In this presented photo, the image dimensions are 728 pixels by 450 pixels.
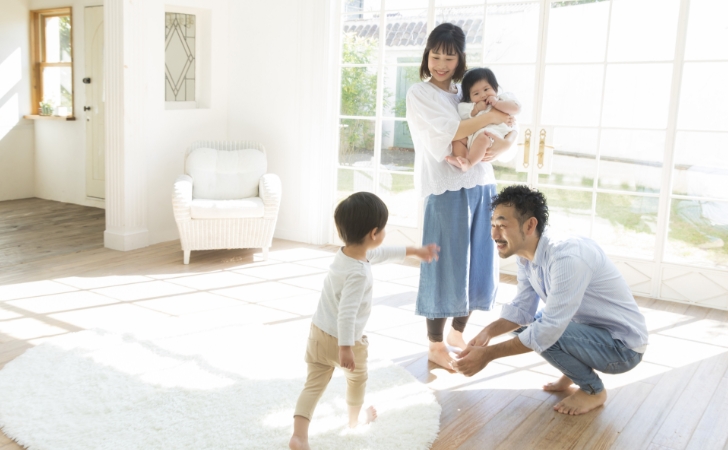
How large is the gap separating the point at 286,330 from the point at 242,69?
3.22m

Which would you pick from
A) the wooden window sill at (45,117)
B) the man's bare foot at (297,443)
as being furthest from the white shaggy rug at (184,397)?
the wooden window sill at (45,117)

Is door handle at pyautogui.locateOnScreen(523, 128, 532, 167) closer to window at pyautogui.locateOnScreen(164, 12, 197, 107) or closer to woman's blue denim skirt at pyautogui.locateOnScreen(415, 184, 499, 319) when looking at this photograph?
woman's blue denim skirt at pyautogui.locateOnScreen(415, 184, 499, 319)

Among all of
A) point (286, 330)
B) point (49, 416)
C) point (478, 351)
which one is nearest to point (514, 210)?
point (478, 351)

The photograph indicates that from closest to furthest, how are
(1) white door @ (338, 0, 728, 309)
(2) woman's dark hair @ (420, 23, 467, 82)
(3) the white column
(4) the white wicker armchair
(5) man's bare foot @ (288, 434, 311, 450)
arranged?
1. (5) man's bare foot @ (288, 434, 311, 450)
2. (2) woman's dark hair @ (420, 23, 467, 82)
3. (1) white door @ (338, 0, 728, 309)
4. (4) the white wicker armchair
5. (3) the white column

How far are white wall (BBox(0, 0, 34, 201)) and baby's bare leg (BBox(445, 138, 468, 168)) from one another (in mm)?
6257

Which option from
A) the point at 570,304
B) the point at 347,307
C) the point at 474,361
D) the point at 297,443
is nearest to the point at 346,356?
the point at 347,307

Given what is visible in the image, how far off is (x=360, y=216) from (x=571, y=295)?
2.93 ft

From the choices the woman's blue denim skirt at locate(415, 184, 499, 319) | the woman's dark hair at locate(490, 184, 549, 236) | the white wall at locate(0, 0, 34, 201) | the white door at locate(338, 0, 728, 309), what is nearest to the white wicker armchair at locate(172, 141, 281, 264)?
the white door at locate(338, 0, 728, 309)

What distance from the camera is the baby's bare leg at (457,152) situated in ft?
9.92

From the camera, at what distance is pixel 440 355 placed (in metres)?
3.27

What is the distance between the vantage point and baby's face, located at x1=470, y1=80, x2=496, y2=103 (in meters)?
3.03

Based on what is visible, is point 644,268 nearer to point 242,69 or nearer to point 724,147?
point 724,147

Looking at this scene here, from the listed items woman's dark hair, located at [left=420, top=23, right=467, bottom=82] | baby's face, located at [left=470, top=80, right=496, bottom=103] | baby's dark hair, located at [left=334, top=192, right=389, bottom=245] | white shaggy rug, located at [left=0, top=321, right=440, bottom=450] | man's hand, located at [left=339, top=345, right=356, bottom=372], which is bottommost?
white shaggy rug, located at [left=0, top=321, right=440, bottom=450]

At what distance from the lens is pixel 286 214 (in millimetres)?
6117
